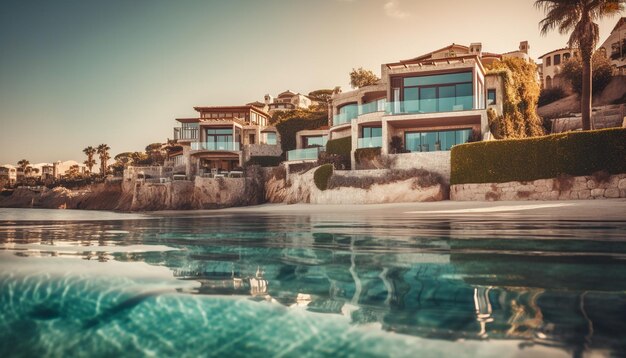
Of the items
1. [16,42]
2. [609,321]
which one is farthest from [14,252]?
[16,42]

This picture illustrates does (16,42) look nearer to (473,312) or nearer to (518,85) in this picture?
(473,312)

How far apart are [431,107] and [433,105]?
211mm

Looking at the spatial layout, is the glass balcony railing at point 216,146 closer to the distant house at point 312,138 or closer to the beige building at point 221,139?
the beige building at point 221,139

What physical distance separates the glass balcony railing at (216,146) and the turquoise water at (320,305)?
38358mm

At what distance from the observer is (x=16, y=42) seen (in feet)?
75.3

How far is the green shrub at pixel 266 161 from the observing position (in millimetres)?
42375

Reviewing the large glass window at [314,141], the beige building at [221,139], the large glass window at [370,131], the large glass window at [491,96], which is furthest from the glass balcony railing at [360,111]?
the beige building at [221,139]

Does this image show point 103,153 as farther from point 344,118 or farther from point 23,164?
point 344,118

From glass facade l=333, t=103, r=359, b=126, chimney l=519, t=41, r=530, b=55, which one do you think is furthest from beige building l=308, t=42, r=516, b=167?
chimney l=519, t=41, r=530, b=55

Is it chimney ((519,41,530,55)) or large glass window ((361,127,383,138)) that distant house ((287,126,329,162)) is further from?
chimney ((519,41,530,55))

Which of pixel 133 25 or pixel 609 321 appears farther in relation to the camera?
pixel 133 25

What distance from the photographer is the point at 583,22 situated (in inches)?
915

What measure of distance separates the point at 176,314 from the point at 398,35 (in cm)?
2743

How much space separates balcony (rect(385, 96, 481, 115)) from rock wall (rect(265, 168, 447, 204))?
5603 mm
